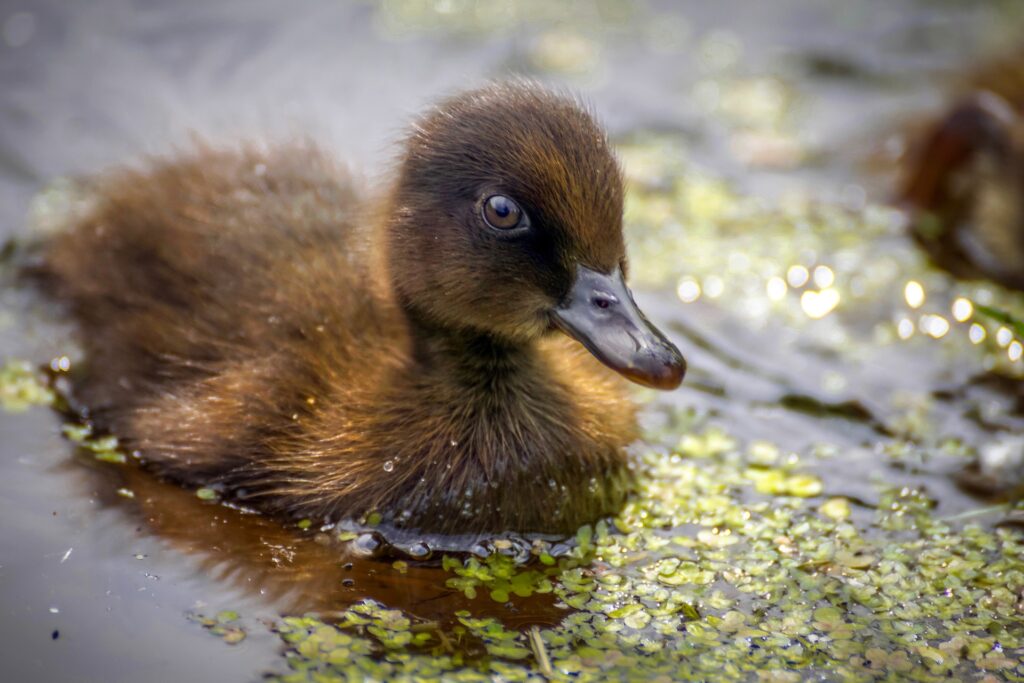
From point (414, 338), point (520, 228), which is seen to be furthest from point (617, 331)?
point (414, 338)

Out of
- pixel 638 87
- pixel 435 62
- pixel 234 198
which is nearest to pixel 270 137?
pixel 234 198

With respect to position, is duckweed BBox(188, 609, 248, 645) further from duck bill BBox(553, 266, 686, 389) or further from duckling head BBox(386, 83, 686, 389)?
duck bill BBox(553, 266, 686, 389)

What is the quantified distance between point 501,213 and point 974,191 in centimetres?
378

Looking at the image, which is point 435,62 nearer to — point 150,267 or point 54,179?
point 54,179

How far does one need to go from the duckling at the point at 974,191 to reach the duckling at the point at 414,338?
2.85 m

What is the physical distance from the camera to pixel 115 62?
708 cm

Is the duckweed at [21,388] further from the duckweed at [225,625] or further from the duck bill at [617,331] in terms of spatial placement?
the duck bill at [617,331]

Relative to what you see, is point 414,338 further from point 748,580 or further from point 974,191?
point 974,191

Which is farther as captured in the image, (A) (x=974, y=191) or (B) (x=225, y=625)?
(A) (x=974, y=191)

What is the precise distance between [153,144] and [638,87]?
2986 millimetres

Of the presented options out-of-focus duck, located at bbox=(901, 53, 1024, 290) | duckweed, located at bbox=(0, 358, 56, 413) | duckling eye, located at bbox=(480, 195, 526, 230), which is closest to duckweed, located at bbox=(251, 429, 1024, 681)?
duckling eye, located at bbox=(480, 195, 526, 230)

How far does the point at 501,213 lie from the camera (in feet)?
12.4

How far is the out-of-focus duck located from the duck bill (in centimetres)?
312

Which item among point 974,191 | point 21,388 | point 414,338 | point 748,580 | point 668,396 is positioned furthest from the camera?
point 974,191
